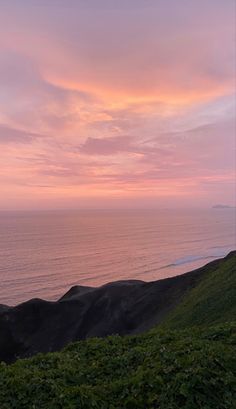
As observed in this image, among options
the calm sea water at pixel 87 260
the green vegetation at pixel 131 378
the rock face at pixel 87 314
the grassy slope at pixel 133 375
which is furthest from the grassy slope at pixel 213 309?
the calm sea water at pixel 87 260

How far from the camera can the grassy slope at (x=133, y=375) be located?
9016 millimetres

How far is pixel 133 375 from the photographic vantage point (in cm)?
1014

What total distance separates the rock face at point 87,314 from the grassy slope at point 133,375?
20.8m

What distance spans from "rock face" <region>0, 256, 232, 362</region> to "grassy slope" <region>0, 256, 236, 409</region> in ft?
68.3

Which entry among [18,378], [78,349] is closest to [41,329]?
[78,349]

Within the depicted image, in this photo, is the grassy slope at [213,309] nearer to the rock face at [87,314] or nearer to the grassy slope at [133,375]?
the grassy slope at [133,375]

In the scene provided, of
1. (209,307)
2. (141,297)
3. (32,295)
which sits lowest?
(32,295)

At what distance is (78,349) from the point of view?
13156mm

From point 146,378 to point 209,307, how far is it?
38.5ft

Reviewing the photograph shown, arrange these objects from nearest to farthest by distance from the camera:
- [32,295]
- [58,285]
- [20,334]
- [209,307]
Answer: [209,307] < [20,334] < [32,295] < [58,285]

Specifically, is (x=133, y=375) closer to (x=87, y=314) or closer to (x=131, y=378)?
(x=131, y=378)

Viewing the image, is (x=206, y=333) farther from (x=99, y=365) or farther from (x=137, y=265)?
(x=137, y=265)

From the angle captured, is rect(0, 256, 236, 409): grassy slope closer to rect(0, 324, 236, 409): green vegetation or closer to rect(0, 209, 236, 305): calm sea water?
rect(0, 324, 236, 409): green vegetation

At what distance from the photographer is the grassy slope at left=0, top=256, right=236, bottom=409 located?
29.6ft
